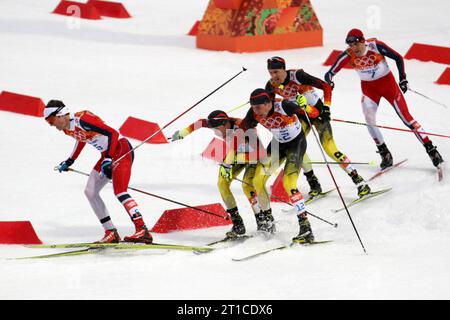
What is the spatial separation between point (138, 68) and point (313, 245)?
9334 millimetres

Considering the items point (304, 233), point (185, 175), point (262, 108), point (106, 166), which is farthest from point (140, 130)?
point (304, 233)

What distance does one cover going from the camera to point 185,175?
442 inches

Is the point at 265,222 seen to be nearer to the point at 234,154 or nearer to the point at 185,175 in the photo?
the point at 234,154

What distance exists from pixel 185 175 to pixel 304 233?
10.7 ft

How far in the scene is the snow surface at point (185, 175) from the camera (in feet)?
23.6

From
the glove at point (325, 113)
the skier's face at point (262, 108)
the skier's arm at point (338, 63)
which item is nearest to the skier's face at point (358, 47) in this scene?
the skier's arm at point (338, 63)

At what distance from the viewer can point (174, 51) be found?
1834 cm

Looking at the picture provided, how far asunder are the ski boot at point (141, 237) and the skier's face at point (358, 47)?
3311 mm

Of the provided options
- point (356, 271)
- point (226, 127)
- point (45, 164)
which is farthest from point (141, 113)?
point (356, 271)

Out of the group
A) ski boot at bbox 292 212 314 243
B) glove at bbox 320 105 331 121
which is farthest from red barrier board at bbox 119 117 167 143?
ski boot at bbox 292 212 314 243

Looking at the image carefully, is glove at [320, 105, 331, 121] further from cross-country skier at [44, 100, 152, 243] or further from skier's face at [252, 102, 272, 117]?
cross-country skier at [44, 100, 152, 243]

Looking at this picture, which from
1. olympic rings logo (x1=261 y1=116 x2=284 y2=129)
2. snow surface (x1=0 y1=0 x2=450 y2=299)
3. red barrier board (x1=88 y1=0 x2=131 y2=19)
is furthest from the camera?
red barrier board (x1=88 y1=0 x2=131 y2=19)

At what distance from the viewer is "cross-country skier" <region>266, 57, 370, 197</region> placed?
9.44 meters

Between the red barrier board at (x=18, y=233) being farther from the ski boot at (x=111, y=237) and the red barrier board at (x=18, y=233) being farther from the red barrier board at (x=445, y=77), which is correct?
the red barrier board at (x=445, y=77)
